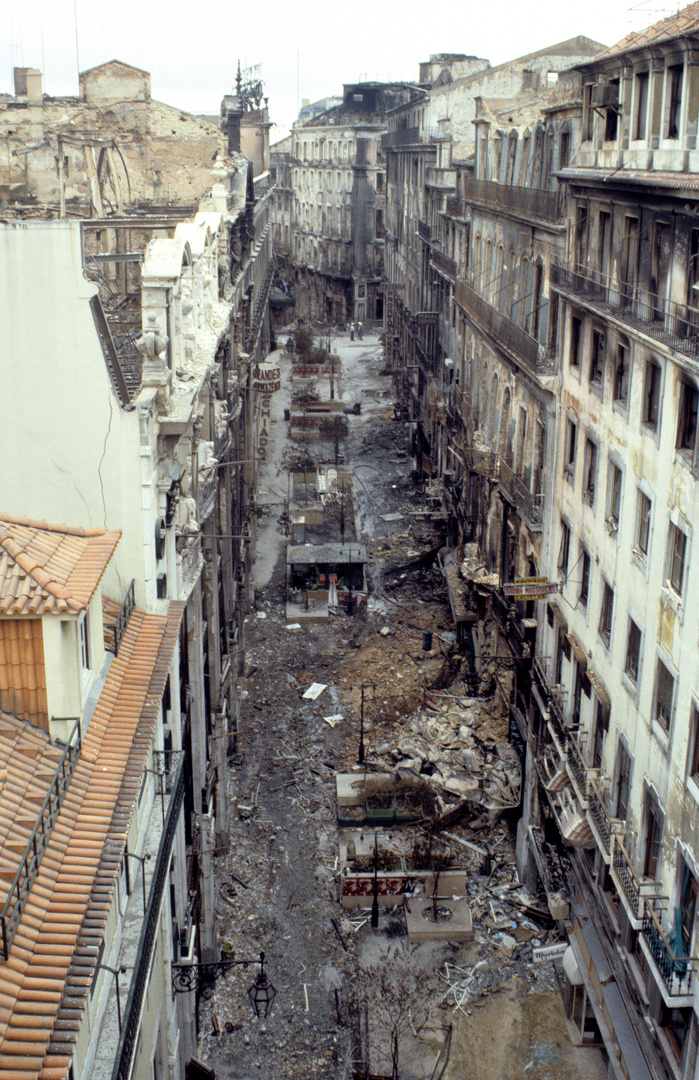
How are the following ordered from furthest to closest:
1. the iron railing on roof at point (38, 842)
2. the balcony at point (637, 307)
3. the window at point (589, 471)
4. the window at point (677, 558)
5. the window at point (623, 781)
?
the window at point (589, 471), the window at point (623, 781), the window at point (677, 558), the balcony at point (637, 307), the iron railing on roof at point (38, 842)

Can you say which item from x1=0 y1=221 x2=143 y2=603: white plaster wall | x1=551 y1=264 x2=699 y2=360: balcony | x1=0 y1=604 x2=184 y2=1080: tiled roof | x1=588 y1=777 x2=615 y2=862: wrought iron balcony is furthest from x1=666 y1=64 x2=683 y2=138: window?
x1=0 y1=604 x2=184 y2=1080: tiled roof

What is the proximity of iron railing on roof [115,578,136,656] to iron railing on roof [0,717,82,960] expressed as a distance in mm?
4021

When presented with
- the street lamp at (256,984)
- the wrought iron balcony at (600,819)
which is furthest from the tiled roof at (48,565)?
the wrought iron balcony at (600,819)

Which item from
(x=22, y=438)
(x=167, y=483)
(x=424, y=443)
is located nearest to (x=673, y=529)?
(x=167, y=483)

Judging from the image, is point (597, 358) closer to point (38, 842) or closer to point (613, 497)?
point (613, 497)

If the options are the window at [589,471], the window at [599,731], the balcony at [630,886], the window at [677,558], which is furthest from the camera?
the window at [589,471]

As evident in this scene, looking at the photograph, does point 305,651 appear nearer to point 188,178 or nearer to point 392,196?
point 188,178

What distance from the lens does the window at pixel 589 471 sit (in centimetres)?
2988

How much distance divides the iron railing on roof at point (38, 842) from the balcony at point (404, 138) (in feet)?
212

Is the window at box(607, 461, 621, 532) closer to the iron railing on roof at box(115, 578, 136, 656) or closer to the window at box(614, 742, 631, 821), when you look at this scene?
the window at box(614, 742, 631, 821)

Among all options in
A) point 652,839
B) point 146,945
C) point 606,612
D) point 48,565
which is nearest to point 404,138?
point 606,612

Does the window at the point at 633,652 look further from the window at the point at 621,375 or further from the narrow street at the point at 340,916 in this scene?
the narrow street at the point at 340,916

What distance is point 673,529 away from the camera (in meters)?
23.1

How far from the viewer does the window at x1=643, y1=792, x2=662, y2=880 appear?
2359cm
